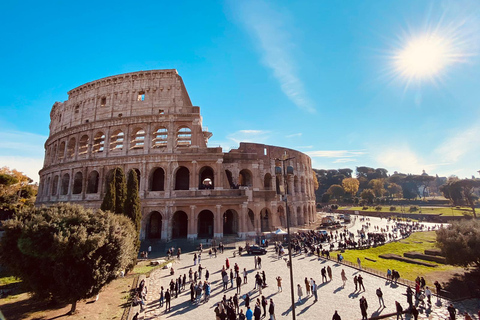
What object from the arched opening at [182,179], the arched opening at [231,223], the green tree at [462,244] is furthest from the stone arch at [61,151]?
the green tree at [462,244]

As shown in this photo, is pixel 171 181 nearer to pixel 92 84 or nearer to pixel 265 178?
pixel 265 178

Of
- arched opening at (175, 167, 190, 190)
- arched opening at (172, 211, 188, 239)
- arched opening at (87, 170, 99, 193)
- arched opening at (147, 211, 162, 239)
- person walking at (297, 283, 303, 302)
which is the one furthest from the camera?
arched opening at (175, 167, 190, 190)

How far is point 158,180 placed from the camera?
105 ft

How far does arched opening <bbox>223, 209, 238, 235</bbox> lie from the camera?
30719mm

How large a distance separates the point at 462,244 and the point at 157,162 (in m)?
30.3

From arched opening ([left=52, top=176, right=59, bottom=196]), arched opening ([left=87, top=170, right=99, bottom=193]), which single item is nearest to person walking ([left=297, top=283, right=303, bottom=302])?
arched opening ([left=87, top=170, right=99, bottom=193])

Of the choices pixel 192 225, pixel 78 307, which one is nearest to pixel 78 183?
pixel 192 225

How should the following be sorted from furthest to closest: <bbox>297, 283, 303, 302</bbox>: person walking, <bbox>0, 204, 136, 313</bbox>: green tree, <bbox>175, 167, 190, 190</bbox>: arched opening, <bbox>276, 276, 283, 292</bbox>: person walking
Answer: <bbox>175, 167, 190, 190</bbox>: arched opening → <bbox>276, 276, 283, 292</bbox>: person walking → <bbox>297, 283, 303, 302</bbox>: person walking → <bbox>0, 204, 136, 313</bbox>: green tree

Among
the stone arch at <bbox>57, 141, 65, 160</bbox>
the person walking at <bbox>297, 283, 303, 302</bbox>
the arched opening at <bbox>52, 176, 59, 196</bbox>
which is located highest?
the stone arch at <bbox>57, 141, 65, 160</bbox>

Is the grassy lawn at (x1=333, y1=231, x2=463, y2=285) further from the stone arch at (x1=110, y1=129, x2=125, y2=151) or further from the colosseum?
the stone arch at (x1=110, y1=129, x2=125, y2=151)

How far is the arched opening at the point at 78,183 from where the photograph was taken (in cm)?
3222

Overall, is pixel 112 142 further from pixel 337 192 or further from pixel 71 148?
pixel 337 192

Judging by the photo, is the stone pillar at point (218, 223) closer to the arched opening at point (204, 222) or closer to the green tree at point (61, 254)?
the arched opening at point (204, 222)

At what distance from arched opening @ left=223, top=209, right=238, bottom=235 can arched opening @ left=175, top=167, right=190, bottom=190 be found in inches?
284
